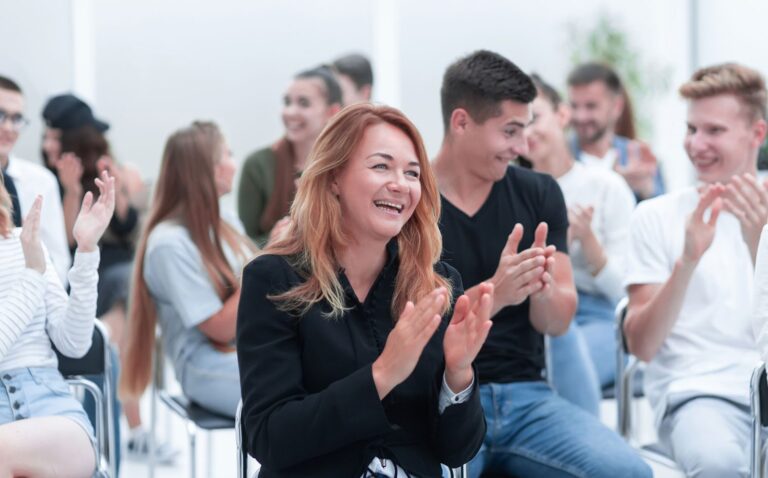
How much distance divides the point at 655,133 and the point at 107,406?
5887 mm

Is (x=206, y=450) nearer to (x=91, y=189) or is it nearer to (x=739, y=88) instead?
(x=91, y=189)

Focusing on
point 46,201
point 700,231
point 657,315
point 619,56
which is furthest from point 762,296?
point 619,56

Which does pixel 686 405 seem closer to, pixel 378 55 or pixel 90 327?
pixel 90 327

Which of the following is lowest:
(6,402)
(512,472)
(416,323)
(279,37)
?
(512,472)

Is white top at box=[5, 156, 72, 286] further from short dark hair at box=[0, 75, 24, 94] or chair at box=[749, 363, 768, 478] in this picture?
chair at box=[749, 363, 768, 478]

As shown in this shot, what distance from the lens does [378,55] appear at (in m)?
6.77

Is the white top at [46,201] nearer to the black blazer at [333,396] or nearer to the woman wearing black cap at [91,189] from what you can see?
the woman wearing black cap at [91,189]

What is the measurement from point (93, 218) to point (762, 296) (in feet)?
4.91

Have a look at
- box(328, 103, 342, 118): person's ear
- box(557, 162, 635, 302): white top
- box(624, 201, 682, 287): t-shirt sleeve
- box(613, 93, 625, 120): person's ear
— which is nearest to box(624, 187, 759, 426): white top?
box(624, 201, 682, 287): t-shirt sleeve

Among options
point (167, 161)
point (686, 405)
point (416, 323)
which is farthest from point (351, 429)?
point (167, 161)

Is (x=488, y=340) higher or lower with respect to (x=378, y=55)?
lower

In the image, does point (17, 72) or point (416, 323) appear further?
point (17, 72)

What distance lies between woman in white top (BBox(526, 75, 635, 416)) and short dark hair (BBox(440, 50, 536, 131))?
2.28 feet

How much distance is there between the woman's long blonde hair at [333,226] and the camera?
1951 mm
